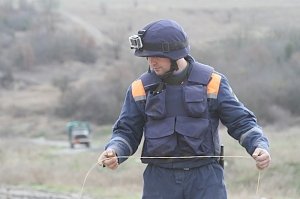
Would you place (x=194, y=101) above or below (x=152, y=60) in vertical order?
below

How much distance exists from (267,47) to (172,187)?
53.6 meters

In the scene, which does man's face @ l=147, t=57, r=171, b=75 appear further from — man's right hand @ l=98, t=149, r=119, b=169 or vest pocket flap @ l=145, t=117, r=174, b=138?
man's right hand @ l=98, t=149, r=119, b=169

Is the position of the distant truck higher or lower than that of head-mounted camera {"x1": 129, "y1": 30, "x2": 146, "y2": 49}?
lower

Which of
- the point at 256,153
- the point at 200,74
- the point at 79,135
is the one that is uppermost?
the point at 200,74

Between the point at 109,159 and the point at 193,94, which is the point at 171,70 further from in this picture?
the point at 109,159

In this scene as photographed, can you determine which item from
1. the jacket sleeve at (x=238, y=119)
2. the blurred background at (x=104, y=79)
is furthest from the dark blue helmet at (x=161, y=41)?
the blurred background at (x=104, y=79)

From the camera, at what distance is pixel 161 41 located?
462 cm

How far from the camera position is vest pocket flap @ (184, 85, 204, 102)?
455 centimetres

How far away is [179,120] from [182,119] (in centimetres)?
2

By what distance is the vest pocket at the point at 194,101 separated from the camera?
455 centimetres

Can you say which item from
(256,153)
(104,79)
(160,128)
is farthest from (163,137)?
(104,79)

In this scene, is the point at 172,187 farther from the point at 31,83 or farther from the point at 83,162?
the point at 31,83

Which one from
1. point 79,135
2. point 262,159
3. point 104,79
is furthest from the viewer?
point 104,79

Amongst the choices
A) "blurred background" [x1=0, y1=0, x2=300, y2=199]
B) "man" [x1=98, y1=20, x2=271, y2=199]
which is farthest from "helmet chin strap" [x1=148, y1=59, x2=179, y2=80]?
"blurred background" [x1=0, y1=0, x2=300, y2=199]
